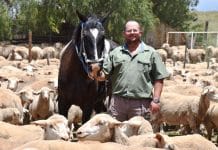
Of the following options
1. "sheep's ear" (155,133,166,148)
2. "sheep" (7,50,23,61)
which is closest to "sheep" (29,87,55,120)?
"sheep's ear" (155,133,166,148)

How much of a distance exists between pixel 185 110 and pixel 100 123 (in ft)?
17.9

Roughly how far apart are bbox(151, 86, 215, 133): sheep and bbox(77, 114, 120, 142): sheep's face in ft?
16.1

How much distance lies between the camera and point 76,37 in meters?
7.94

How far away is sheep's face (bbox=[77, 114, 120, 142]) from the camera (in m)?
6.21

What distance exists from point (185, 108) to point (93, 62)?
470 cm

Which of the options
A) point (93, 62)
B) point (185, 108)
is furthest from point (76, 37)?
point (185, 108)

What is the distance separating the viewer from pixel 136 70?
255 inches

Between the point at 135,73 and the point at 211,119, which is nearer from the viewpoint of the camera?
the point at 135,73

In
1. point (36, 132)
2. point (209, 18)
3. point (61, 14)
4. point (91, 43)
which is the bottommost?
point (36, 132)

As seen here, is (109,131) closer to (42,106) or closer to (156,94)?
(156,94)

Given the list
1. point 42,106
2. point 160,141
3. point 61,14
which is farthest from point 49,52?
point 160,141

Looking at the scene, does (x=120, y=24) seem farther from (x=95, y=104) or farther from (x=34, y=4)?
(x=95, y=104)

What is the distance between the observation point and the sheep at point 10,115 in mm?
9633

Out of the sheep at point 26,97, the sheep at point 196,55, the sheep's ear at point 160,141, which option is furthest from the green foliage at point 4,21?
the sheep's ear at point 160,141
